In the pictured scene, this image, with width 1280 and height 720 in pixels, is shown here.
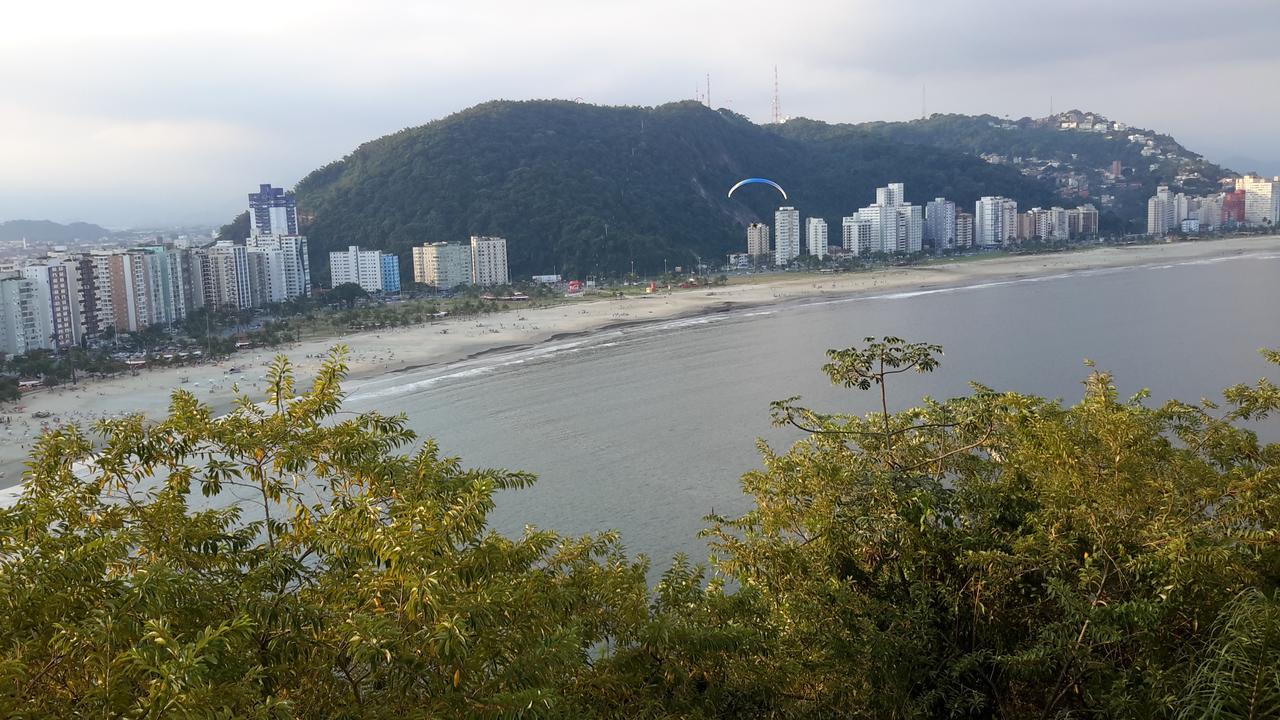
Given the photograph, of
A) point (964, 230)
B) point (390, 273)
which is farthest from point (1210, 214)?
point (390, 273)

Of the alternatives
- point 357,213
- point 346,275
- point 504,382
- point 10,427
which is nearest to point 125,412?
point 10,427

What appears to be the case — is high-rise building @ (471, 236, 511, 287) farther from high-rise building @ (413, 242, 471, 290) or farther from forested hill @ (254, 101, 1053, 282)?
forested hill @ (254, 101, 1053, 282)

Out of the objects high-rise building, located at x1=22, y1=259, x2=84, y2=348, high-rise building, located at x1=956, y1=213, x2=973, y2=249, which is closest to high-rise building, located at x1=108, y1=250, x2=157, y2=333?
high-rise building, located at x1=22, y1=259, x2=84, y2=348

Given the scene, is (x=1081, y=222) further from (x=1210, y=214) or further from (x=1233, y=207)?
(x=1233, y=207)

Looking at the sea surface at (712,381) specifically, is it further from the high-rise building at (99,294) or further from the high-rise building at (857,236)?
the high-rise building at (857,236)

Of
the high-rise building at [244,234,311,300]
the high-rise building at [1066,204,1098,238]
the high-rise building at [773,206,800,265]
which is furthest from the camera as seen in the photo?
the high-rise building at [1066,204,1098,238]

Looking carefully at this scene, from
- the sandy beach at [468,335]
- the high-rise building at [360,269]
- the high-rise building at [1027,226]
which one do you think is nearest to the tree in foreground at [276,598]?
the sandy beach at [468,335]

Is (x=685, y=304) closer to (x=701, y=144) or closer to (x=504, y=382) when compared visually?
(x=504, y=382)
